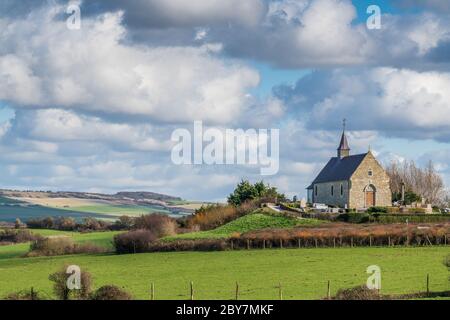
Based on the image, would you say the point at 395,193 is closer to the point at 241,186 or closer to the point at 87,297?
the point at 241,186

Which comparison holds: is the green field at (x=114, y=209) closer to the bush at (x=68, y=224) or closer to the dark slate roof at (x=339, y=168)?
the bush at (x=68, y=224)

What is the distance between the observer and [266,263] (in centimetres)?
6188

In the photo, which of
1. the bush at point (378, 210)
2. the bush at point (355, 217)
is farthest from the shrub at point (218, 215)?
the bush at point (378, 210)

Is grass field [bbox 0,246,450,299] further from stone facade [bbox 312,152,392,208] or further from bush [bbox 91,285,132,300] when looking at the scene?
stone facade [bbox 312,152,392,208]

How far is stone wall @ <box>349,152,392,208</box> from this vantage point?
→ 98562 millimetres

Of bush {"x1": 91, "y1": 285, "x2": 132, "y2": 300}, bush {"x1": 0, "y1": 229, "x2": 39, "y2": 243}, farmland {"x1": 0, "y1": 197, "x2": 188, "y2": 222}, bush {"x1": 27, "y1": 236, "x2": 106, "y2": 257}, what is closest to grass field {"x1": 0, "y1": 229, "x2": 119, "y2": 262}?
bush {"x1": 27, "y1": 236, "x2": 106, "y2": 257}

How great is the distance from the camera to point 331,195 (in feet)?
341

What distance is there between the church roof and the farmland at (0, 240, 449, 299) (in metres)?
32.0

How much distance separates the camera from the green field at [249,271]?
159 ft

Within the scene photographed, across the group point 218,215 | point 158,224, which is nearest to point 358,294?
point 158,224

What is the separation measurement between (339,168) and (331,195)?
320 cm

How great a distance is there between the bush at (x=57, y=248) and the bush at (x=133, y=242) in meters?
4.93

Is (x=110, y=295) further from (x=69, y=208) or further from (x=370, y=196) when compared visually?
(x=69, y=208)
